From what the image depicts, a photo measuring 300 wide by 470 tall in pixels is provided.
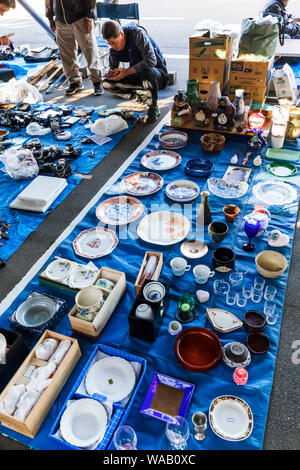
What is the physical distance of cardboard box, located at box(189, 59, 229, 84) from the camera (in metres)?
3.15

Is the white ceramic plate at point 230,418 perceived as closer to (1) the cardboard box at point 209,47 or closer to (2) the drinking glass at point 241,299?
(2) the drinking glass at point 241,299

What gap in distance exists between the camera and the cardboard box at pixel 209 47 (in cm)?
302

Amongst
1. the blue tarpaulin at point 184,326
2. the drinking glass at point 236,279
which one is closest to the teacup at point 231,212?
the blue tarpaulin at point 184,326

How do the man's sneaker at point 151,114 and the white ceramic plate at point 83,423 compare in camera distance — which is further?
the man's sneaker at point 151,114

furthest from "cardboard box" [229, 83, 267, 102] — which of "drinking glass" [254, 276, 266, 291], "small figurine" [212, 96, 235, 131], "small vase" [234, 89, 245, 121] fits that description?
"drinking glass" [254, 276, 266, 291]

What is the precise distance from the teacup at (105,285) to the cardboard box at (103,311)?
0.08 feet

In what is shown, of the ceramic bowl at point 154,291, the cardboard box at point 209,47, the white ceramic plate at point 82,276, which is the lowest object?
the white ceramic plate at point 82,276

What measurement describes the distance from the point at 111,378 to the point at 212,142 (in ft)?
6.74

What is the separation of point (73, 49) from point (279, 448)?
436 cm

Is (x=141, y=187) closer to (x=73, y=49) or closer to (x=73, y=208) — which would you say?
(x=73, y=208)

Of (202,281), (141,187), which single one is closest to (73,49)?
(141,187)

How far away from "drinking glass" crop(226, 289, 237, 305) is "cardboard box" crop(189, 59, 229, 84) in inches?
91.6

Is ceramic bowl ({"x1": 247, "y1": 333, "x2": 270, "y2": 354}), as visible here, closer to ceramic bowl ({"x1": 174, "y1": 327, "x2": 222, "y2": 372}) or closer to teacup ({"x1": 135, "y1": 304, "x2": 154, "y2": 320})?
ceramic bowl ({"x1": 174, "y1": 327, "x2": 222, "y2": 372})

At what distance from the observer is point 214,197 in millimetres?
2357
